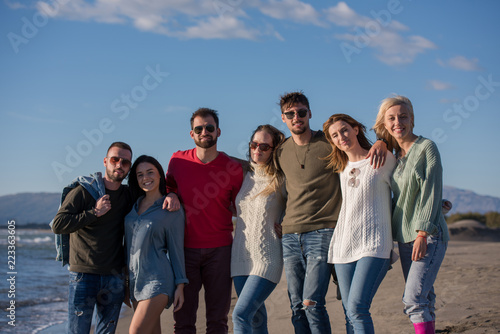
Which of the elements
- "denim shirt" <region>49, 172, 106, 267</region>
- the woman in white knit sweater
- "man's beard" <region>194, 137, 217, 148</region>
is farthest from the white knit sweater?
"denim shirt" <region>49, 172, 106, 267</region>

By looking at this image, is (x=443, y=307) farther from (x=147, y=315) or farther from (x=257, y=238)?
(x=147, y=315)

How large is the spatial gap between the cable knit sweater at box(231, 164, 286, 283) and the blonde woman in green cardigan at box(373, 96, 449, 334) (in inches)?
41.0

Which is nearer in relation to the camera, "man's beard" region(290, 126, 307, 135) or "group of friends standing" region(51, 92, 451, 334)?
"group of friends standing" region(51, 92, 451, 334)

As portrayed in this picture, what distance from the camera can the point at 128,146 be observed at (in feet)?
14.8

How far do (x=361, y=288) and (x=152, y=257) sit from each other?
1.79m

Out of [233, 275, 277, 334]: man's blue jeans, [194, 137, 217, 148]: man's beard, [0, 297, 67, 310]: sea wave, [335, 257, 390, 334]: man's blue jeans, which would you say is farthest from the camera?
[0, 297, 67, 310]: sea wave

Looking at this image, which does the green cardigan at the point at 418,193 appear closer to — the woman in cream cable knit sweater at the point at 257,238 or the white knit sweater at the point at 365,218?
the white knit sweater at the point at 365,218

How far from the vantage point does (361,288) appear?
3605 mm

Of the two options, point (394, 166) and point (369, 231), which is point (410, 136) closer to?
point (394, 166)

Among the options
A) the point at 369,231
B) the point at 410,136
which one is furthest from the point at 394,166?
the point at 369,231

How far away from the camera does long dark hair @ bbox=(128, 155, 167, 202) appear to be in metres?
4.45

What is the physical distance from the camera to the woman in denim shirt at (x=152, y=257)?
4027 mm

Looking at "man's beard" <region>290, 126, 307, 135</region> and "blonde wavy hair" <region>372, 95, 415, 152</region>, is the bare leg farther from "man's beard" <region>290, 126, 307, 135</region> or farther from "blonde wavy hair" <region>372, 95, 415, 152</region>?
"blonde wavy hair" <region>372, 95, 415, 152</region>

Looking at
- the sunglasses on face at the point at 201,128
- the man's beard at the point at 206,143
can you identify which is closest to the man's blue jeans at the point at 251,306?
the man's beard at the point at 206,143
